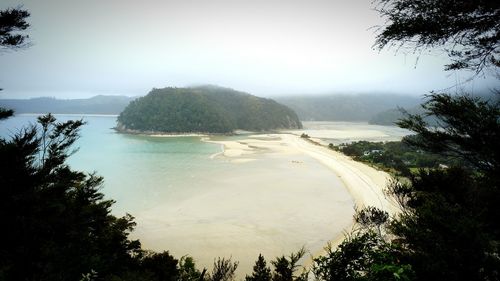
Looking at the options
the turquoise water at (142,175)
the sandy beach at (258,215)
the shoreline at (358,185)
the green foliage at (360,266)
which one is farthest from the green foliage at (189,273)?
the turquoise water at (142,175)

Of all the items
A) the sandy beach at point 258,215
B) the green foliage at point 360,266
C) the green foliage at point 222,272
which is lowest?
→ the sandy beach at point 258,215

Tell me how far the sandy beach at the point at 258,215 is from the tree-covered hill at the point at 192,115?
236ft

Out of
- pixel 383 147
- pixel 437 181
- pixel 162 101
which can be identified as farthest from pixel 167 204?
pixel 162 101

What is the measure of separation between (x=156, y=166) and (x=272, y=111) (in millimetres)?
98168

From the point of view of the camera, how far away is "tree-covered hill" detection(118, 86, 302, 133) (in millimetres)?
99188

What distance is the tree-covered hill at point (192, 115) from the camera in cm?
9919

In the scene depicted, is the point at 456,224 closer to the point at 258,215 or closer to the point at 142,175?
the point at 258,215

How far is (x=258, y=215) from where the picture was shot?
1764 centimetres

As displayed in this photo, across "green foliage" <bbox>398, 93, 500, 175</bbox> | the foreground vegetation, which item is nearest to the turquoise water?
the foreground vegetation

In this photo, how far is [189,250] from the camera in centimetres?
1289

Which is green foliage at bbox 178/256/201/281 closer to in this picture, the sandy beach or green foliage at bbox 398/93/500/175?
the sandy beach

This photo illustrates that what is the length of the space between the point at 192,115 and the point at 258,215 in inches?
3505

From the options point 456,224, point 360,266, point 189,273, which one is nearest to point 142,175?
point 189,273

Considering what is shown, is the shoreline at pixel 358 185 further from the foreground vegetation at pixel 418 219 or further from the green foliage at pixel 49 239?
the green foliage at pixel 49 239
